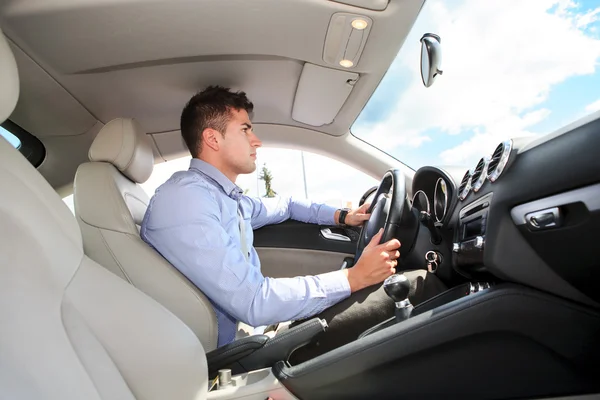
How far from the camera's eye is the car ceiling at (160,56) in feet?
4.13

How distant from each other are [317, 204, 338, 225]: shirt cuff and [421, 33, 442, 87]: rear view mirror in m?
0.74

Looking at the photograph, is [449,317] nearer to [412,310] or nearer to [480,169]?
[412,310]

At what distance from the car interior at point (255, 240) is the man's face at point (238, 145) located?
0.23 meters

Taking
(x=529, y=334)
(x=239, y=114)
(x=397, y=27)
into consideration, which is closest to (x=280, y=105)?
(x=239, y=114)

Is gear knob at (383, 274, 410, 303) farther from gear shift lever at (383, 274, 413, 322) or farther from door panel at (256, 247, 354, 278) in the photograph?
door panel at (256, 247, 354, 278)

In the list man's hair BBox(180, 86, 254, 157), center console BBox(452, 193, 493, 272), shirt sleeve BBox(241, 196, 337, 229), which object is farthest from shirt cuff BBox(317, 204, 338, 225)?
center console BBox(452, 193, 493, 272)

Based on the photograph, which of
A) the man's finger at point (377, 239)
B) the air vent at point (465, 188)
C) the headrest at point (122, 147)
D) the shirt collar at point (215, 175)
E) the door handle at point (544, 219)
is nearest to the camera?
the door handle at point (544, 219)

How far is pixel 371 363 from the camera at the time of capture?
908 mm

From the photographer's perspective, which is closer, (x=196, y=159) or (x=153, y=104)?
(x=196, y=159)

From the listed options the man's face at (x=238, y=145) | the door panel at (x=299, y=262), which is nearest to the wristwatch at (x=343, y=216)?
the door panel at (x=299, y=262)

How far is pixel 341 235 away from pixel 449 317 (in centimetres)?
111

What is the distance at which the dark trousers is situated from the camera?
111cm

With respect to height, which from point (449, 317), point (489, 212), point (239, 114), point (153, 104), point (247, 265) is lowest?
point (449, 317)

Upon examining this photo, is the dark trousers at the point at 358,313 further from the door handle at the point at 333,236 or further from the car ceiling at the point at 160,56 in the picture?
the car ceiling at the point at 160,56
